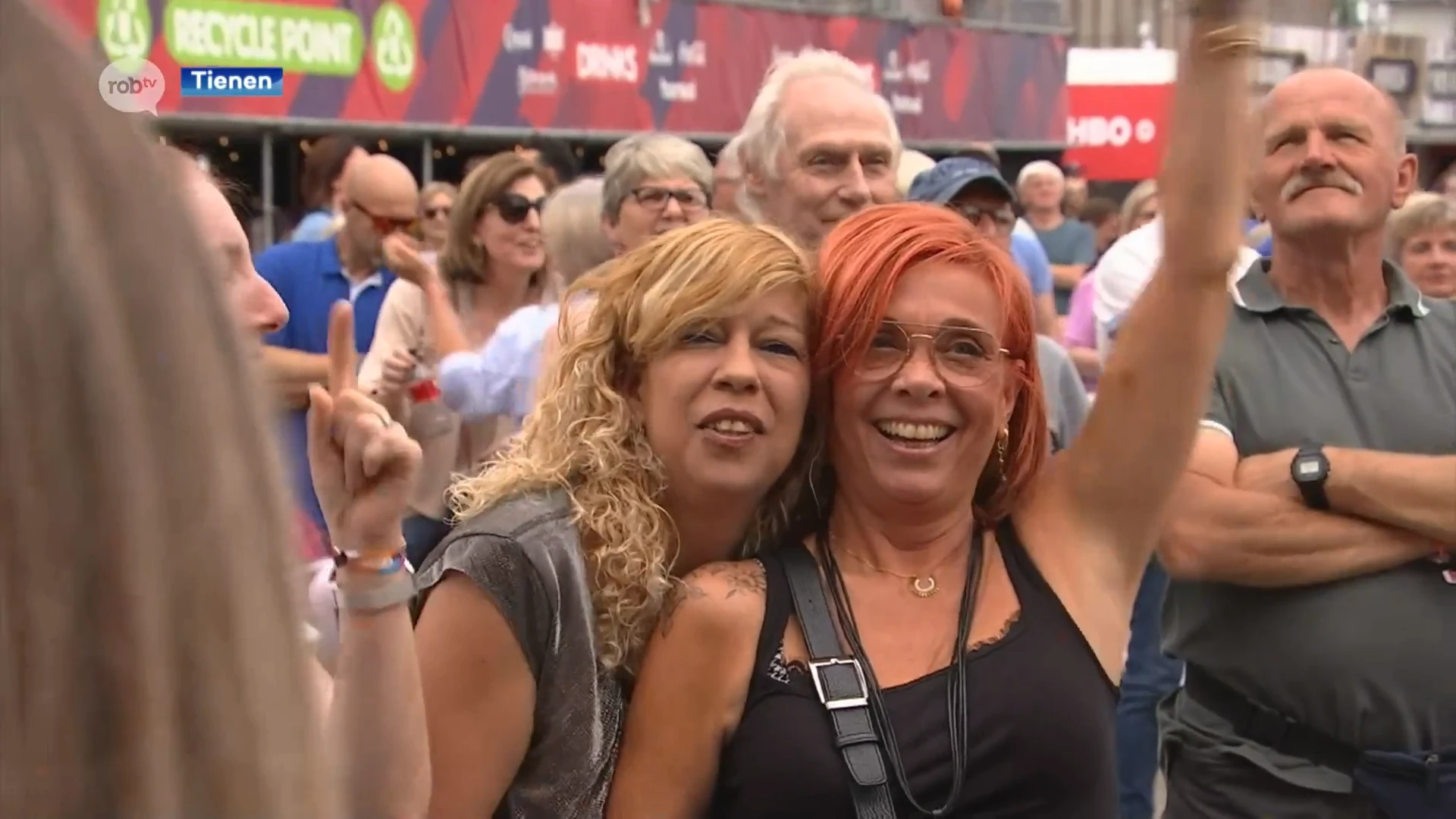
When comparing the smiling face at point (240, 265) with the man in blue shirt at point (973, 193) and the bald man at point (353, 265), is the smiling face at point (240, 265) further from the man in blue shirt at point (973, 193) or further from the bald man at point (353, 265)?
the bald man at point (353, 265)

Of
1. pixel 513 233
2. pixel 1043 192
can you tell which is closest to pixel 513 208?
pixel 513 233

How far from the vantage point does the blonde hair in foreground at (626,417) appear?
2150 mm

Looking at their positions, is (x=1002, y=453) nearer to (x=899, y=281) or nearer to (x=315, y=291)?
(x=899, y=281)

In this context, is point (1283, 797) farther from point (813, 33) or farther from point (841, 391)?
point (813, 33)

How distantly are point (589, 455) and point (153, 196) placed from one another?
1477 mm

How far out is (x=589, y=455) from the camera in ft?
7.28

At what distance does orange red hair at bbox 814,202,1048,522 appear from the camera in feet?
7.40

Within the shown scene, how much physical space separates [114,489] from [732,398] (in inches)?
59.7

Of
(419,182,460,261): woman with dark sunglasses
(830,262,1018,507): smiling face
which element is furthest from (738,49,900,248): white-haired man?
(419,182,460,261): woman with dark sunglasses

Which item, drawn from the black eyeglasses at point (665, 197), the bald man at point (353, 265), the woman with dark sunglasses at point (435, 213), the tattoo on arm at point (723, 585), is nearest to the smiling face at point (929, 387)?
the tattoo on arm at point (723, 585)

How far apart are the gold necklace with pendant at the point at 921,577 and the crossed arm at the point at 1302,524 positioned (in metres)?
Answer: 0.62

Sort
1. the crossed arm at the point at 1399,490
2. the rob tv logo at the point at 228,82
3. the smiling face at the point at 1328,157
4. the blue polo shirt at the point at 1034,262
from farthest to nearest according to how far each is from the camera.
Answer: the blue polo shirt at the point at 1034,262 < the smiling face at the point at 1328,157 < the crossed arm at the point at 1399,490 < the rob tv logo at the point at 228,82

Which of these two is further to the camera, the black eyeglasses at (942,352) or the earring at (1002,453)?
the earring at (1002,453)

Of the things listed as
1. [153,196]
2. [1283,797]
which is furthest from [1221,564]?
[153,196]
